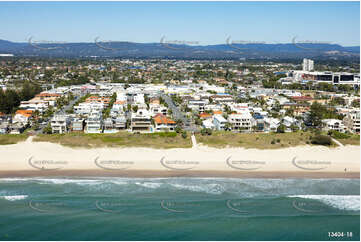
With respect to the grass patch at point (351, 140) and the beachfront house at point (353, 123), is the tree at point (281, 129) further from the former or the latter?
the beachfront house at point (353, 123)

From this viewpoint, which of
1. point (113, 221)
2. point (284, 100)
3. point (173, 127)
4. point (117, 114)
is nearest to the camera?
point (113, 221)

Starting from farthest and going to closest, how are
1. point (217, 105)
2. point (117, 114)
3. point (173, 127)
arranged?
1. point (217, 105)
2. point (117, 114)
3. point (173, 127)

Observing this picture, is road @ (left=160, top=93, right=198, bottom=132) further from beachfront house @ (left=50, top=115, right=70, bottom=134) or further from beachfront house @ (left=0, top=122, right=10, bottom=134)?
beachfront house @ (left=0, top=122, right=10, bottom=134)

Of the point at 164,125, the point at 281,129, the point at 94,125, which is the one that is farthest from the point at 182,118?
the point at 281,129

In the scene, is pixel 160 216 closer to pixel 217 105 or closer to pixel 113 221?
pixel 113 221

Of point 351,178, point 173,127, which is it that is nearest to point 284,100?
point 173,127

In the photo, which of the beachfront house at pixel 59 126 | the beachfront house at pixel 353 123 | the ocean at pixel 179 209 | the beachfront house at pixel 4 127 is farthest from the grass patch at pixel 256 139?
the beachfront house at pixel 4 127

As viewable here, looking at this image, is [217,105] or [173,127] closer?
[173,127]
